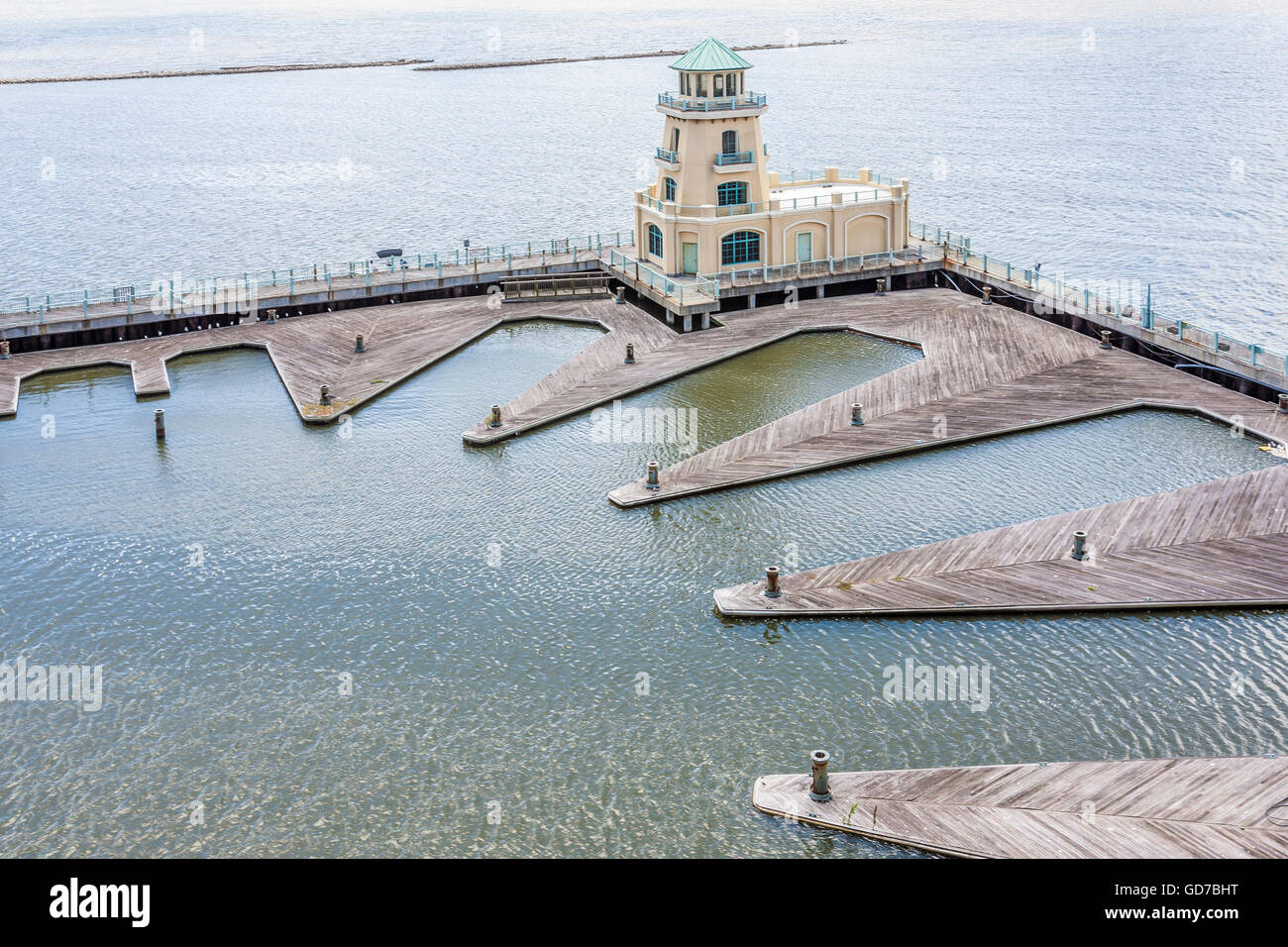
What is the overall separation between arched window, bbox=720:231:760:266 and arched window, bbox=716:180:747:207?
1952mm

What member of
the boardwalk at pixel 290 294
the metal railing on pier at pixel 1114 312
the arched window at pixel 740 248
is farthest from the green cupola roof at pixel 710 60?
the metal railing on pier at pixel 1114 312

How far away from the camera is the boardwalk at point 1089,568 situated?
123ft

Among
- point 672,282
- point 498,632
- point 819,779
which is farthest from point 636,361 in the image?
point 819,779

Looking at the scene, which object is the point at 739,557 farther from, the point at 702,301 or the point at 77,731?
the point at 702,301

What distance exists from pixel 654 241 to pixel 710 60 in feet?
35.5

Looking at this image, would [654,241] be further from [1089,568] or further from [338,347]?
[1089,568]

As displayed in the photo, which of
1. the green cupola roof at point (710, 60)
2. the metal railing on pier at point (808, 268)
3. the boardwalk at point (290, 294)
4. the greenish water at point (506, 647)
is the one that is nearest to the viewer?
the greenish water at point (506, 647)

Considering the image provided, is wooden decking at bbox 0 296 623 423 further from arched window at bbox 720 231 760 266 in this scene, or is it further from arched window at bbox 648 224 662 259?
arched window at bbox 720 231 760 266

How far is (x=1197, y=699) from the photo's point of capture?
32.6m

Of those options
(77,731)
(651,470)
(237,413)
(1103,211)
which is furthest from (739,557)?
(1103,211)

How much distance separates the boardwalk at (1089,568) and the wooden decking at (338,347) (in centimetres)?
2336

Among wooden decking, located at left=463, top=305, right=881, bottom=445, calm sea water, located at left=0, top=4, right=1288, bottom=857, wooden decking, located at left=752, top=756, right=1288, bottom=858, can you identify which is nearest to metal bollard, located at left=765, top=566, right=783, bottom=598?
calm sea water, located at left=0, top=4, right=1288, bottom=857

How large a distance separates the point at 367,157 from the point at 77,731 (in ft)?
473

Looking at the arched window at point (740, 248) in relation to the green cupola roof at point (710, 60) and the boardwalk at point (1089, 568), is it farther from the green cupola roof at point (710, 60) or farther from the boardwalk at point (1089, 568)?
the boardwalk at point (1089, 568)
